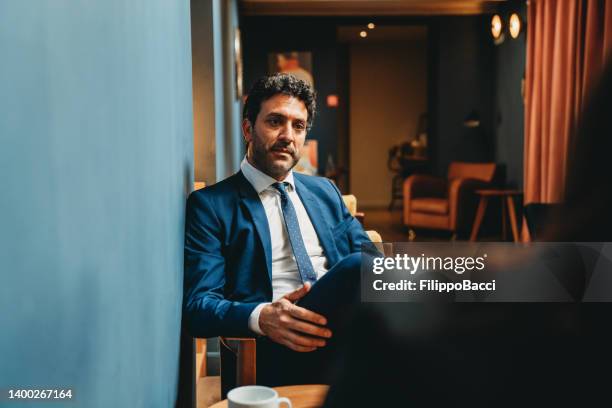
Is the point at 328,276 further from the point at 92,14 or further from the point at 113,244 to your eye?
the point at 92,14

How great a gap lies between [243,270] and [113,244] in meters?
0.83

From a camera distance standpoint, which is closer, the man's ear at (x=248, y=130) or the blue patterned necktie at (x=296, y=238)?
the blue patterned necktie at (x=296, y=238)

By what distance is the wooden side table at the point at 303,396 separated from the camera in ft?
3.80

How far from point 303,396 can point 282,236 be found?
698 millimetres

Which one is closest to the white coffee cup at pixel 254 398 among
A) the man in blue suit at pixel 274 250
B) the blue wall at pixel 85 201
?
the blue wall at pixel 85 201

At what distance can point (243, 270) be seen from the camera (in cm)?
172

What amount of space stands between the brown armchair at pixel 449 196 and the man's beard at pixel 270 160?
16.6ft

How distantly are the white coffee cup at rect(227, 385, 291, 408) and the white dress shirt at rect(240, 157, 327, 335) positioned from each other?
81 centimetres

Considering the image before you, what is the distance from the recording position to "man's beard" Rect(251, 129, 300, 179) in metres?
1.87

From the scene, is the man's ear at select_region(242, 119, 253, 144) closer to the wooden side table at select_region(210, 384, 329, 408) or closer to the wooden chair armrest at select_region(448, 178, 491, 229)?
the wooden side table at select_region(210, 384, 329, 408)

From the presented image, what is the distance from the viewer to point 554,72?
5.19m

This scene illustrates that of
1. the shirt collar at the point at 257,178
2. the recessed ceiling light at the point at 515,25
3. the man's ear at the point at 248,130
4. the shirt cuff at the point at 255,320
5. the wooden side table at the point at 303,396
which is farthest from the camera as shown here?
the recessed ceiling light at the point at 515,25

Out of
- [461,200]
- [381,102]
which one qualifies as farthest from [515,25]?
[381,102]

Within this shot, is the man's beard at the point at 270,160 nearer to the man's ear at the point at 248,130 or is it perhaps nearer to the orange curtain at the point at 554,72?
the man's ear at the point at 248,130
